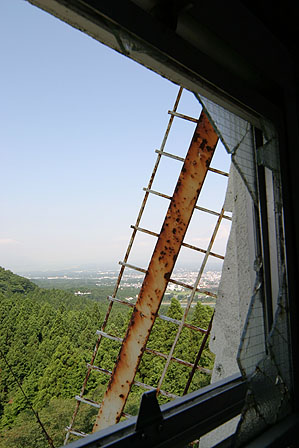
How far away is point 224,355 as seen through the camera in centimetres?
157

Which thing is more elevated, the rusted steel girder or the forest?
the rusted steel girder

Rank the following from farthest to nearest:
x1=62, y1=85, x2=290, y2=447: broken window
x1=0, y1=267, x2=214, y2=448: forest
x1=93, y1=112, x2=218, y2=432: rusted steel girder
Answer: x1=0, y1=267, x2=214, y2=448: forest < x1=93, y1=112, x2=218, y2=432: rusted steel girder < x1=62, y1=85, x2=290, y2=447: broken window

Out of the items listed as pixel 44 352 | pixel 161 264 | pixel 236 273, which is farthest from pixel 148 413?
pixel 44 352

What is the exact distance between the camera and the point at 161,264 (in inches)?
70.1

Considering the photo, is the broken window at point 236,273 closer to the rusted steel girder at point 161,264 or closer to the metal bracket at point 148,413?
the rusted steel girder at point 161,264

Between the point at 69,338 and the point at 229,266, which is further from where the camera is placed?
the point at 69,338

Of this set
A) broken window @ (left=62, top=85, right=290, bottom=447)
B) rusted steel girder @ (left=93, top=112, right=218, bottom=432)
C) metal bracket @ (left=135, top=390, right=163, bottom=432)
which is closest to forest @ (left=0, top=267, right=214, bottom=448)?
rusted steel girder @ (left=93, top=112, right=218, bottom=432)

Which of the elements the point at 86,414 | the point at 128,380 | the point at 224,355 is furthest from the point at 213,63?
the point at 86,414

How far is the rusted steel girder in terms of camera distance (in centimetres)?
171

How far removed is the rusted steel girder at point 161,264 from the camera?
1.71 metres

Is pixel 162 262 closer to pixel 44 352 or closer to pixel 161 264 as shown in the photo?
pixel 161 264

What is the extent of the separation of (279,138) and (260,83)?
17 cm

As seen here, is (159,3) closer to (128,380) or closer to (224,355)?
(224,355)

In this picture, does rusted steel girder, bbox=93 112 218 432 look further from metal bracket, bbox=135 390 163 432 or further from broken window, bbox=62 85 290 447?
metal bracket, bbox=135 390 163 432
